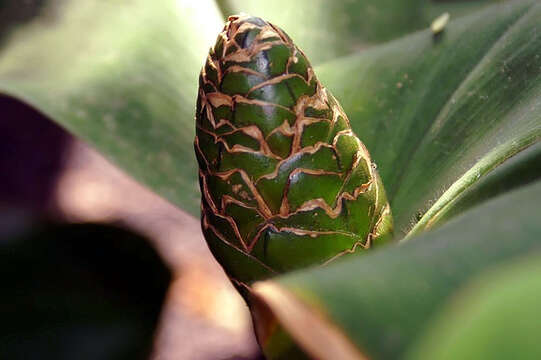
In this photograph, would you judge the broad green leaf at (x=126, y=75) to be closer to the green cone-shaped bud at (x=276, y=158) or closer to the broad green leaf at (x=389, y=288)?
the green cone-shaped bud at (x=276, y=158)

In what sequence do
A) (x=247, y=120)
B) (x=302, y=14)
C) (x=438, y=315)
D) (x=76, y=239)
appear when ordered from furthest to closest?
(x=76, y=239) < (x=302, y=14) < (x=247, y=120) < (x=438, y=315)

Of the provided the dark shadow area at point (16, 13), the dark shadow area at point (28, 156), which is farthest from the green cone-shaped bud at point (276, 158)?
the dark shadow area at point (28, 156)

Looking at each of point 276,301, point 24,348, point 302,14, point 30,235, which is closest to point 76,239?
point 30,235

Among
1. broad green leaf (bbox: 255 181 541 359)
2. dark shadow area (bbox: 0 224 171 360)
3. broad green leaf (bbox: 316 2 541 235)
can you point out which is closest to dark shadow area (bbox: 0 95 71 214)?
dark shadow area (bbox: 0 224 171 360)

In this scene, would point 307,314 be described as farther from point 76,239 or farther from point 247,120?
point 76,239

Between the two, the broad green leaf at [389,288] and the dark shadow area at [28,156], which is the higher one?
the broad green leaf at [389,288]
